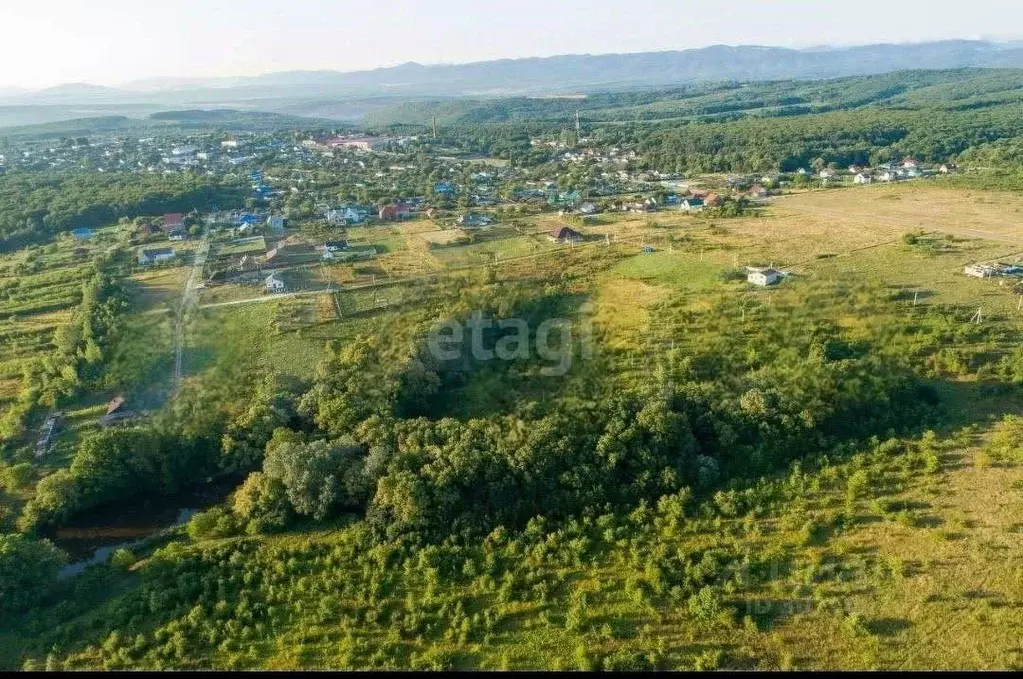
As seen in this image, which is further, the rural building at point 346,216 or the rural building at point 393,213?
the rural building at point 393,213

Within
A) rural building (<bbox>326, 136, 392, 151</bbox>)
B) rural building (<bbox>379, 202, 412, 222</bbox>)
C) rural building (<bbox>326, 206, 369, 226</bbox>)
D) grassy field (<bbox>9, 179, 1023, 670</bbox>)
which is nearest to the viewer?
grassy field (<bbox>9, 179, 1023, 670</bbox>)

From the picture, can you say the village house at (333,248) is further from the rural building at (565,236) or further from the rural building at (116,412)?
the rural building at (116,412)

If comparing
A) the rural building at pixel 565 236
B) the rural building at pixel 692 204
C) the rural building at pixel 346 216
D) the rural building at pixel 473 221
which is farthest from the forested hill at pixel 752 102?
the rural building at pixel 346 216

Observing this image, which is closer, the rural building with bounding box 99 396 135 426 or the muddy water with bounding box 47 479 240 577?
the muddy water with bounding box 47 479 240 577

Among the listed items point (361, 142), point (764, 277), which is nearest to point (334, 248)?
point (764, 277)

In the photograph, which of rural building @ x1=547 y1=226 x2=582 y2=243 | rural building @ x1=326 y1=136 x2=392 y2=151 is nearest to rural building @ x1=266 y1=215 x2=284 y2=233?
rural building @ x1=547 y1=226 x2=582 y2=243

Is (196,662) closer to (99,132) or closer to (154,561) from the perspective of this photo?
(154,561)

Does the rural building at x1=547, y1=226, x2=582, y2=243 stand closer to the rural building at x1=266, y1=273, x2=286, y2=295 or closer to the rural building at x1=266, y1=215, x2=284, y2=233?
the rural building at x1=266, y1=273, x2=286, y2=295
